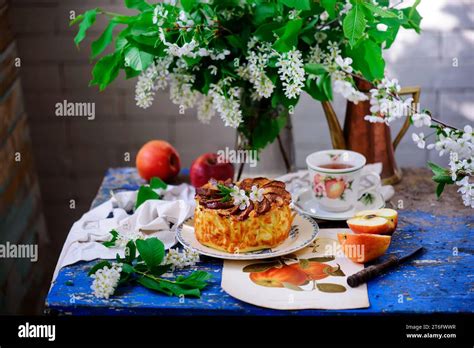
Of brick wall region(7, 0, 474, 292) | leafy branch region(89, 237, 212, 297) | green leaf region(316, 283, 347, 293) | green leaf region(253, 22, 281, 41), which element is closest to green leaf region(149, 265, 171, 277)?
leafy branch region(89, 237, 212, 297)

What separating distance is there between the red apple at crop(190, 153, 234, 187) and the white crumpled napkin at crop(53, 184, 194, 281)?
111 millimetres

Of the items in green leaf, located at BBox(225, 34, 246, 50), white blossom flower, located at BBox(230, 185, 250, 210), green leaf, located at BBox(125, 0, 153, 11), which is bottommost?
white blossom flower, located at BBox(230, 185, 250, 210)

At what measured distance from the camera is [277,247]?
4.29ft

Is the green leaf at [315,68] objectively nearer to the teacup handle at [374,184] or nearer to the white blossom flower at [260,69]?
the white blossom flower at [260,69]

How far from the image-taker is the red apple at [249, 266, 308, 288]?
1.22 metres

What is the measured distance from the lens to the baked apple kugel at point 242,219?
1.27 meters

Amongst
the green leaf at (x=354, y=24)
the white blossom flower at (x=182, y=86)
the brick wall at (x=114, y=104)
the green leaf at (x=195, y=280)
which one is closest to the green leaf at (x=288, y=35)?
the green leaf at (x=354, y=24)

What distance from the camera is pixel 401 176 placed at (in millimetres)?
1742

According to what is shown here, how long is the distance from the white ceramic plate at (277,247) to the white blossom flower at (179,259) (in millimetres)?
14

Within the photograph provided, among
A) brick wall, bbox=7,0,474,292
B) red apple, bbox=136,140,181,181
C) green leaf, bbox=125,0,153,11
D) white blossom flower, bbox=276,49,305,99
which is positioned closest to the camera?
white blossom flower, bbox=276,49,305,99

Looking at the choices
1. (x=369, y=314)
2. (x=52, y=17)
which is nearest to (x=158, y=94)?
(x=52, y=17)

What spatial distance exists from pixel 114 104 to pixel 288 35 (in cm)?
101

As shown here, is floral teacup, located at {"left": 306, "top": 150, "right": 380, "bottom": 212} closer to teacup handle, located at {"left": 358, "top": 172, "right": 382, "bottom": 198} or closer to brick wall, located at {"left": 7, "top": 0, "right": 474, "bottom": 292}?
teacup handle, located at {"left": 358, "top": 172, "right": 382, "bottom": 198}

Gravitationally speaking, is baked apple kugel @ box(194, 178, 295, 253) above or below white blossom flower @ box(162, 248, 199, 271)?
above
